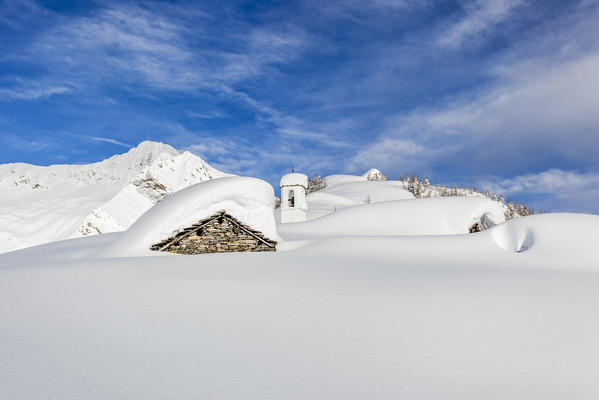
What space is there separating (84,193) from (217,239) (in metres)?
85.6

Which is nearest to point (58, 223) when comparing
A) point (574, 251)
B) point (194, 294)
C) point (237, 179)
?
point (237, 179)

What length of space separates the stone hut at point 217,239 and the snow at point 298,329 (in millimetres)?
1643

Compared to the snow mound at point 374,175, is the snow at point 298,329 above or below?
below

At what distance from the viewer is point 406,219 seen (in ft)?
71.7

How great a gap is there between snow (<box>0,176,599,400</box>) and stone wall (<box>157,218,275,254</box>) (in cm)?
166

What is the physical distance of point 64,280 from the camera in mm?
6672

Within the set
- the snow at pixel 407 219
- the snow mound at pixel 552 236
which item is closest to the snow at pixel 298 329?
the snow mound at pixel 552 236

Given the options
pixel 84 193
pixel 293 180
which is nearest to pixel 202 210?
pixel 293 180

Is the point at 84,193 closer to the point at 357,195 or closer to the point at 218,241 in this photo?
the point at 357,195

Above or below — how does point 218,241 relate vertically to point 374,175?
below

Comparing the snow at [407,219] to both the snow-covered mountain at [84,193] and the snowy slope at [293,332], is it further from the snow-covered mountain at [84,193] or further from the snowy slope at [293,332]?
the snow-covered mountain at [84,193]

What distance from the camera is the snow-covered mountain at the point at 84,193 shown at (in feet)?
184

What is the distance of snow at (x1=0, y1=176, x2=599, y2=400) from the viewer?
362 cm

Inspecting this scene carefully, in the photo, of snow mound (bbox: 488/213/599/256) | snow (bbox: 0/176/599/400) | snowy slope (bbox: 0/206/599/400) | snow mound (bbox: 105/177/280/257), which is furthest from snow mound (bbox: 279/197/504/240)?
snowy slope (bbox: 0/206/599/400)
